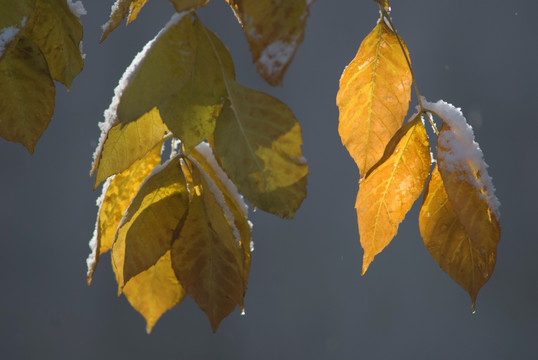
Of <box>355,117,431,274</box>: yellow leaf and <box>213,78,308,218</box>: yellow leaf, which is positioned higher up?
<box>213,78,308,218</box>: yellow leaf

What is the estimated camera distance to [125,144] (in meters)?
0.32

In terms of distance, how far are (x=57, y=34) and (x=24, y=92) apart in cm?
5

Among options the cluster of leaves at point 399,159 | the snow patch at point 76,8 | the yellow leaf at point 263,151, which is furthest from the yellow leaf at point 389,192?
the snow patch at point 76,8

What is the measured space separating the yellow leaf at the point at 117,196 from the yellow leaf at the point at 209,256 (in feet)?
0.19

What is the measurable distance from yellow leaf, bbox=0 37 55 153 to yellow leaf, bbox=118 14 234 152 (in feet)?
0.28

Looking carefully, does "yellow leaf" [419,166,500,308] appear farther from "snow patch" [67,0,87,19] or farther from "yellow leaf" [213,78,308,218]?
"snow patch" [67,0,87,19]

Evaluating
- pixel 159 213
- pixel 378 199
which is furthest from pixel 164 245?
pixel 378 199

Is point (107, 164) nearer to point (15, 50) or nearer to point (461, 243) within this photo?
point (15, 50)

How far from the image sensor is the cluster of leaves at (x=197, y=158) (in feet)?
0.83

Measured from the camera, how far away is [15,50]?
1.03 ft

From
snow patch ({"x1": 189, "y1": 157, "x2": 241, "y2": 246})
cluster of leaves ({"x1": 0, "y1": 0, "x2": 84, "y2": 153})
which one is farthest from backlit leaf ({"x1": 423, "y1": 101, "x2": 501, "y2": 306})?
cluster of leaves ({"x1": 0, "y1": 0, "x2": 84, "y2": 153})

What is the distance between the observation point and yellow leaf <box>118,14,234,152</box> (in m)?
0.26

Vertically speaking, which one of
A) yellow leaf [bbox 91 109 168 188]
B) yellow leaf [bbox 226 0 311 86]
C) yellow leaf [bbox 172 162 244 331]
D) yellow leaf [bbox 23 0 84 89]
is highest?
yellow leaf [bbox 226 0 311 86]

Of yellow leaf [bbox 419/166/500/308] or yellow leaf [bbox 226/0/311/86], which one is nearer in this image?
yellow leaf [bbox 226/0/311/86]
